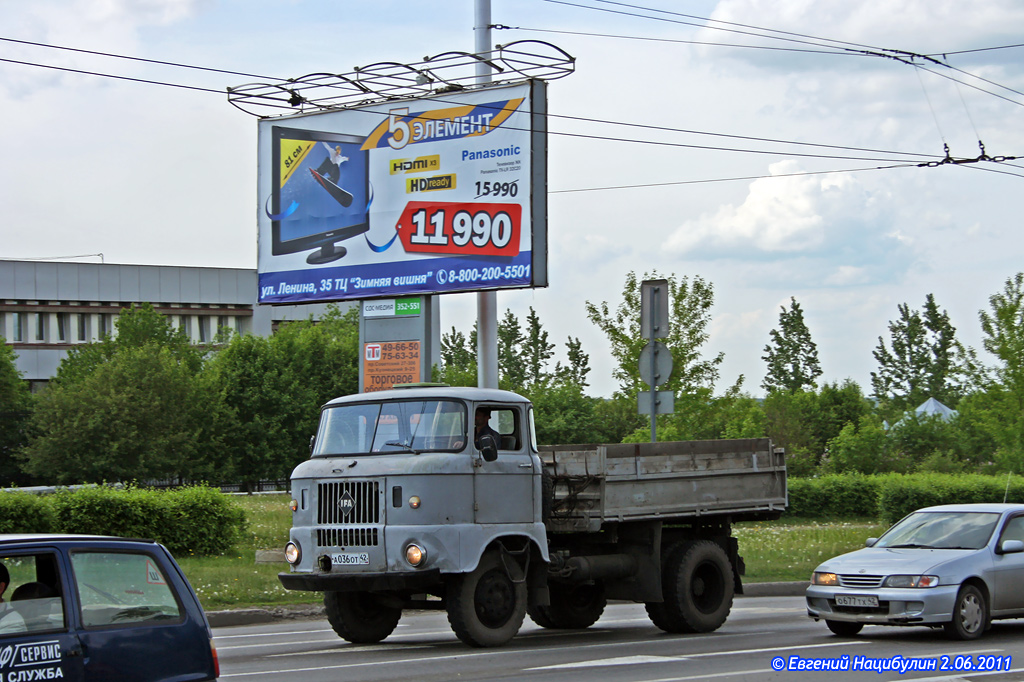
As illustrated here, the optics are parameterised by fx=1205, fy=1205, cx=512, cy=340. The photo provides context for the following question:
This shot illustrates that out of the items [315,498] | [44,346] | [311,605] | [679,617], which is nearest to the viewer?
[315,498]

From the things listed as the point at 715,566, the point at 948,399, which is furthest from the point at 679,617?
the point at 948,399

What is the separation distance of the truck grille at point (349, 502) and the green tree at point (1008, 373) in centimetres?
3329

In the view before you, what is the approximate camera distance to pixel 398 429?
39.3 ft

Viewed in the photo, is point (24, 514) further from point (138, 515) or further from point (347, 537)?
point (347, 537)

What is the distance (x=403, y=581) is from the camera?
1123 cm

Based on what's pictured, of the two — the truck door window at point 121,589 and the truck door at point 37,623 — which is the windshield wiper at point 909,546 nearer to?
the truck door window at point 121,589

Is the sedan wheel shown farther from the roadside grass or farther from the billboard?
the billboard

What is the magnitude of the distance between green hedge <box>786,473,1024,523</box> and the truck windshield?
2195cm

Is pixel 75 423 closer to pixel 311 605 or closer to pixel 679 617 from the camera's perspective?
pixel 311 605

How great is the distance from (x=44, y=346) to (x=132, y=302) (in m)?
6.43

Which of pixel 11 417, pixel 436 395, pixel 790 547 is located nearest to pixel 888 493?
pixel 790 547

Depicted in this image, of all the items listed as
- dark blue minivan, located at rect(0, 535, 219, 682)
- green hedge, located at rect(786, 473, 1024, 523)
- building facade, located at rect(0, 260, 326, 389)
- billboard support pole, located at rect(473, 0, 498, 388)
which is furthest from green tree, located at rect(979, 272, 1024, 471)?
building facade, located at rect(0, 260, 326, 389)

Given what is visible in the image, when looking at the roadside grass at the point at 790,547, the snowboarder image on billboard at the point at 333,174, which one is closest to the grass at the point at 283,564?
the roadside grass at the point at 790,547

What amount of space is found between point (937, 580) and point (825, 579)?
1.10m
